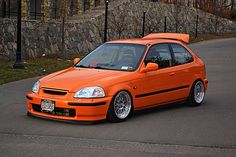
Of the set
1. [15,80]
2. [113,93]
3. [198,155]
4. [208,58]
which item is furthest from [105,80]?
[208,58]

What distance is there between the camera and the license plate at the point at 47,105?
8641mm

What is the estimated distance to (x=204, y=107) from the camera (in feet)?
35.7

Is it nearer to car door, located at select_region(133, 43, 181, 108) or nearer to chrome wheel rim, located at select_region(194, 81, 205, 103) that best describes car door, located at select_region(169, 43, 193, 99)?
car door, located at select_region(133, 43, 181, 108)

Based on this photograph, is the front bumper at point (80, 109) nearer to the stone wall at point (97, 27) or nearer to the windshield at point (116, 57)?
the windshield at point (116, 57)

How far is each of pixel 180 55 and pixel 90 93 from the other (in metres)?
3.00

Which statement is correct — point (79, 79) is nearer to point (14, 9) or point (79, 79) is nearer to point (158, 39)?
point (158, 39)

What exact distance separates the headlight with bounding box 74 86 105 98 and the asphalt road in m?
0.49

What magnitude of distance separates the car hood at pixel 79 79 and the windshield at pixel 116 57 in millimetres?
310

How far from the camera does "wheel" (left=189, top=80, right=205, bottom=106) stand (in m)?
10.9

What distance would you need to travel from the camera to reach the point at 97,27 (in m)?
29.5

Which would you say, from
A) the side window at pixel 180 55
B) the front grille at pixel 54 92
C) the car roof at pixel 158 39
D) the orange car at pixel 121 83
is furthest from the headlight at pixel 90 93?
the side window at pixel 180 55

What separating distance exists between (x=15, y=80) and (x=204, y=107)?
6.31 metres

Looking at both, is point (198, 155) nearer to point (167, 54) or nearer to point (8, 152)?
point (8, 152)

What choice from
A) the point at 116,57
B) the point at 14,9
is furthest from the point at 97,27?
the point at 116,57
